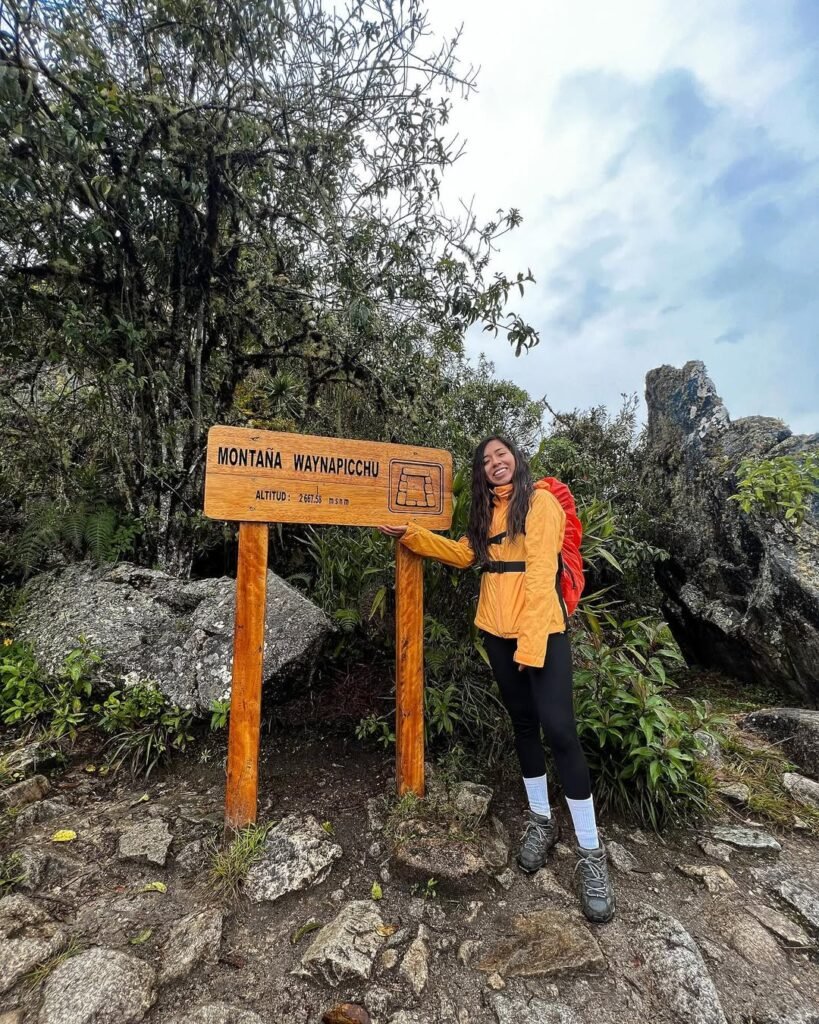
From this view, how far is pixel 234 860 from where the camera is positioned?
2.73 metres

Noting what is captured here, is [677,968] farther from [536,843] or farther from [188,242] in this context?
[188,242]

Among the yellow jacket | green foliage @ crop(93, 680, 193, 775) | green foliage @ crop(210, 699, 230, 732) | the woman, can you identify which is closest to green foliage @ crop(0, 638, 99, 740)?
green foliage @ crop(93, 680, 193, 775)

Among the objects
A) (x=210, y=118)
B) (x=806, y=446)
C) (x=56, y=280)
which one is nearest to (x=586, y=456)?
(x=806, y=446)

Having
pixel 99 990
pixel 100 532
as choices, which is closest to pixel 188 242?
pixel 100 532

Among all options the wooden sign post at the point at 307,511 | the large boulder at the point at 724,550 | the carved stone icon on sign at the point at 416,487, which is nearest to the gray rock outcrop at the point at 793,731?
the large boulder at the point at 724,550

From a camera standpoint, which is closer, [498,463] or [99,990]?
[99,990]

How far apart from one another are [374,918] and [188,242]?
15.7 ft

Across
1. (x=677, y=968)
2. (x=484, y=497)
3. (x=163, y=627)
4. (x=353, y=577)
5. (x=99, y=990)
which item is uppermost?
(x=484, y=497)

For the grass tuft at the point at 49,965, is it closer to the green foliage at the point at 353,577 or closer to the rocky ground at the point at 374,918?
the rocky ground at the point at 374,918

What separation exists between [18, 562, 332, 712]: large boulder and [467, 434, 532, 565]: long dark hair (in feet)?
4.94

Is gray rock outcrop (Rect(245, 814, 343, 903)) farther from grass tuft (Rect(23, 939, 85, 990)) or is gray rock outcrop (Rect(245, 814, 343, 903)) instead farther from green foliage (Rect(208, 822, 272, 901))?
grass tuft (Rect(23, 939, 85, 990))

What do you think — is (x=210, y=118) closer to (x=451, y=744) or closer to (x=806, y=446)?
(x=451, y=744)

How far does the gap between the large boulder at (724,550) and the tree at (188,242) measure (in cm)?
329

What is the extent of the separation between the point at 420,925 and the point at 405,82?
5.51 meters
